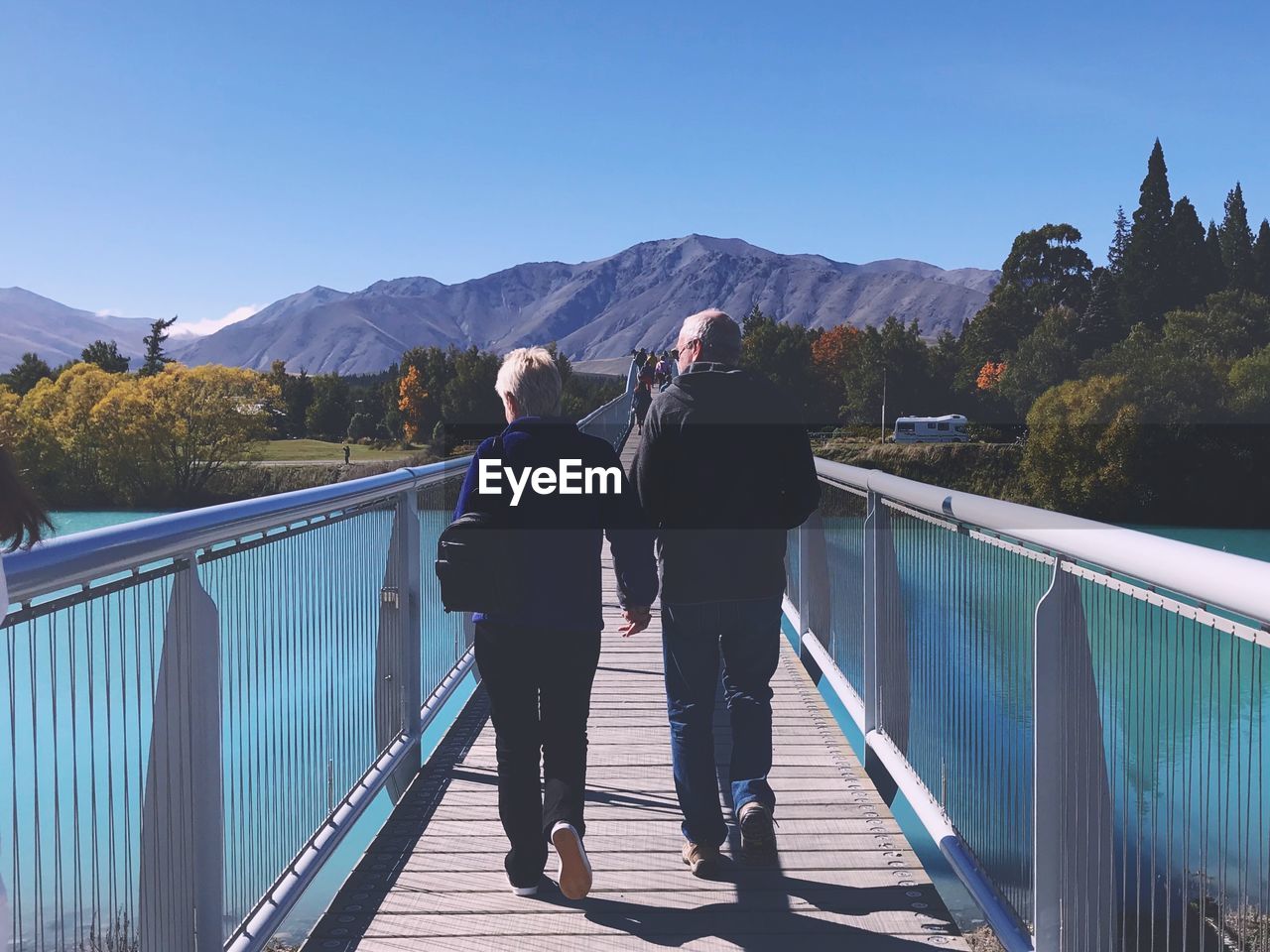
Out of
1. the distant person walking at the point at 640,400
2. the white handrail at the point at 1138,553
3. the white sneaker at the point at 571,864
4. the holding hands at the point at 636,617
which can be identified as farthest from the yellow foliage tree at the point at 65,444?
the white handrail at the point at 1138,553

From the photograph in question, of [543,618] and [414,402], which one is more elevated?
[414,402]

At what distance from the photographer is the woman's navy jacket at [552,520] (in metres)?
3.47

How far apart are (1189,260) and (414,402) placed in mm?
66649

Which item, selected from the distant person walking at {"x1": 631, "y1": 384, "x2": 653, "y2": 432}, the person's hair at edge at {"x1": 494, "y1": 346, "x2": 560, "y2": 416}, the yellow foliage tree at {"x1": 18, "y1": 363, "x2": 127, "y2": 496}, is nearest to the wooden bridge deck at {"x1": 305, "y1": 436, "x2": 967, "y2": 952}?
the person's hair at edge at {"x1": 494, "y1": 346, "x2": 560, "y2": 416}

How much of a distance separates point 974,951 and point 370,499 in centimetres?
238

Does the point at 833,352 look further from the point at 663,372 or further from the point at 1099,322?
the point at 663,372

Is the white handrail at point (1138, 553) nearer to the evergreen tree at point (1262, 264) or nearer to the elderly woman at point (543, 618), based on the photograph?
the elderly woman at point (543, 618)

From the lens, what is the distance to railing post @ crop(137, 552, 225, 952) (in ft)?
7.93

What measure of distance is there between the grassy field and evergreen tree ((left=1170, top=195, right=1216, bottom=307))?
2506 inches

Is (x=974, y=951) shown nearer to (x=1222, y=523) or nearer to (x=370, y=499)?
(x=370, y=499)

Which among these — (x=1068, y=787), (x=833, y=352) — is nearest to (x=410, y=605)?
(x=1068, y=787)

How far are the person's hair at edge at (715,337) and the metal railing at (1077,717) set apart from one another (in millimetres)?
711

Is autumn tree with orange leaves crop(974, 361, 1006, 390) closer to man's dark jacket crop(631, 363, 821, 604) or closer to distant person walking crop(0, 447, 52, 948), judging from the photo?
man's dark jacket crop(631, 363, 821, 604)

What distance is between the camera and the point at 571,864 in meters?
3.42
